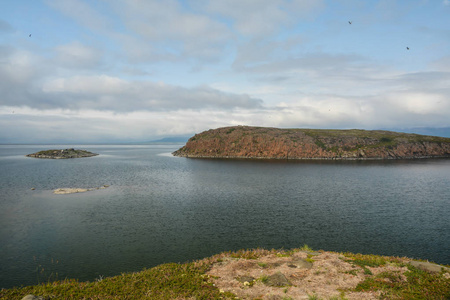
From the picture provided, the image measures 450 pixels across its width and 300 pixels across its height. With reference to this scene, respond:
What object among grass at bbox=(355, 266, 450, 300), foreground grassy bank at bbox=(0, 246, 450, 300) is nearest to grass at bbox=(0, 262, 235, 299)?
foreground grassy bank at bbox=(0, 246, 450, 300)

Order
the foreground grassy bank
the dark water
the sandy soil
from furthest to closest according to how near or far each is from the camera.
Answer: the dark water → the sandy soil → the foreground grassy bank

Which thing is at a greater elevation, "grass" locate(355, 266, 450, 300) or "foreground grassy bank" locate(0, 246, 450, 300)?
"grass" locate(355, 266, 450, 300)

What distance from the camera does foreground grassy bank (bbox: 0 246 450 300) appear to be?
16.9m

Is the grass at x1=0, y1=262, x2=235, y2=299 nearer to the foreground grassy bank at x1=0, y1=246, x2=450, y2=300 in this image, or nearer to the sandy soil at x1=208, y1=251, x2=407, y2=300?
the foreground grassy bank at x1=0, y1=246, x2=450, y2=300

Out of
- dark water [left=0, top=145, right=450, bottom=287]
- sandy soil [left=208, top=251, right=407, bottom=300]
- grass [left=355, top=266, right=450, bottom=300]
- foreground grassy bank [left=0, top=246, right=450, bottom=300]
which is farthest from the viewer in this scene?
dark water [left=0, top=145, right=450, bottom=287]

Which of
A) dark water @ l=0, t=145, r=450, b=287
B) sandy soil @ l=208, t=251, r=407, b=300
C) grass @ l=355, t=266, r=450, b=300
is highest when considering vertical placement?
grass @ l=355, t=266, r=450, b=300

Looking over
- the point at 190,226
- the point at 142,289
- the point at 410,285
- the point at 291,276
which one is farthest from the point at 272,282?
the point at 190,226

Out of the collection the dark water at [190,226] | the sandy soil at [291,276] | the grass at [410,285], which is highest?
the grass at [410,285]

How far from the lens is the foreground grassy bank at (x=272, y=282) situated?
55.6ft

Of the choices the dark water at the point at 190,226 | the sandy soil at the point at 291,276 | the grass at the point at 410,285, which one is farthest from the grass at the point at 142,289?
the grass at the point at 410,285

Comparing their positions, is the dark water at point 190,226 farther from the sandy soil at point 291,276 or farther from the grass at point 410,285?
the grass at point 410,285

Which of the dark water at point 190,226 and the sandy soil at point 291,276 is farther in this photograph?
the dark water at point 190,226

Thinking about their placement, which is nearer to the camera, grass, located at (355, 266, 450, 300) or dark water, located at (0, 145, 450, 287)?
grass, located at (355, 266, 450, 300)

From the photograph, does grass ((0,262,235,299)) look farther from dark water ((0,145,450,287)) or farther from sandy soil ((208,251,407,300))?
dark water ((0,145,450,287))
